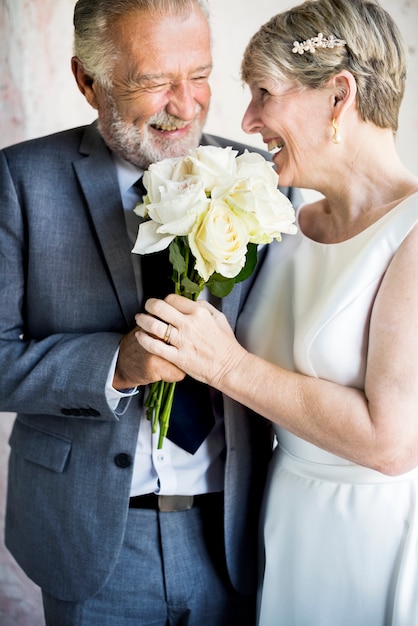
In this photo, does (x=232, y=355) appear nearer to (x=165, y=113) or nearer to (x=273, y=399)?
(x=273, y=399)

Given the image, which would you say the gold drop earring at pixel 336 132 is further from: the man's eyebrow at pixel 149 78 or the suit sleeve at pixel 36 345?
the suit sleeve at pixel 36 345

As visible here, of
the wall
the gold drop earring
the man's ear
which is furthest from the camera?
the wall

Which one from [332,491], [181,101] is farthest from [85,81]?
[332,491]

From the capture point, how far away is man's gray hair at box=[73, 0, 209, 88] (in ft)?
5.65

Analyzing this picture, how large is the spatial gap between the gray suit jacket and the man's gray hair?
8.5 inches

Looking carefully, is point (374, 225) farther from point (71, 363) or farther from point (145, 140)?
point (71, 363)

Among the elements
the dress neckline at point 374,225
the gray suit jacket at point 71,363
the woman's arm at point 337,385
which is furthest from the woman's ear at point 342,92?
the gray suit jacket at point 71,363

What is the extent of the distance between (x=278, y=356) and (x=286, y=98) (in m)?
0.60

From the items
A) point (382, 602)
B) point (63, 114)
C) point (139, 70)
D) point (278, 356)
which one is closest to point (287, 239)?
point (278, 356)

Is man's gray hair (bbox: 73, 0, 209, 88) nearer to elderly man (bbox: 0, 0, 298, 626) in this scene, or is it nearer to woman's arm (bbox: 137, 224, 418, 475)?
elderly man (bbox: 0, 0, 298, 626)

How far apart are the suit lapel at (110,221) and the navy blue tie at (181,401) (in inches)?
2.0

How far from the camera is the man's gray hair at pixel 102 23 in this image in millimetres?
1723

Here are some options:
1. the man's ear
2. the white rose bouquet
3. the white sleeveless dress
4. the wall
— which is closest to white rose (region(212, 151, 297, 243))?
the white rose bouquet

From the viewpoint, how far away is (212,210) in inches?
53.2
